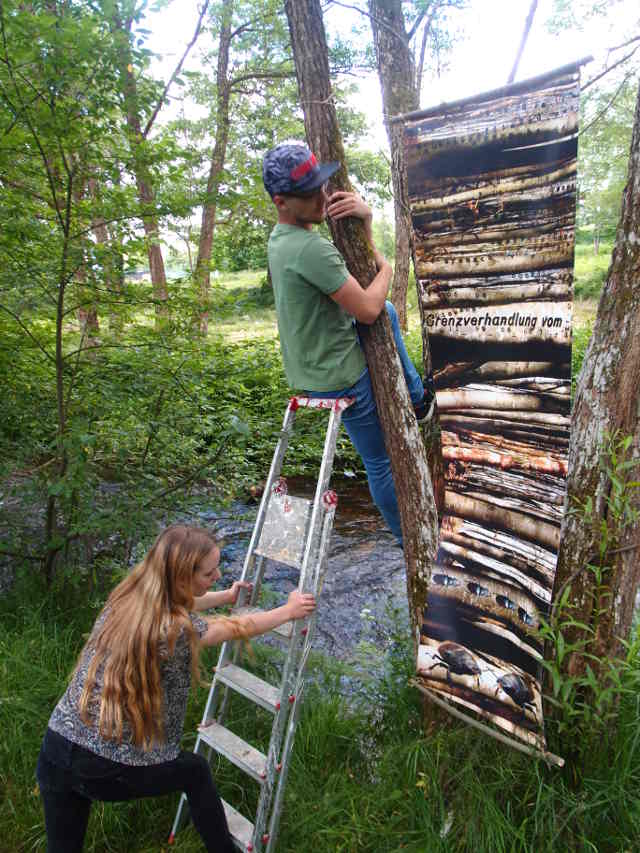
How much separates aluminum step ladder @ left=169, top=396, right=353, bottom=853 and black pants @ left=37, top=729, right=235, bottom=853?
7.3 inches

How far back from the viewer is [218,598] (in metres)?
2.38

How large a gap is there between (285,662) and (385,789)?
0.63m

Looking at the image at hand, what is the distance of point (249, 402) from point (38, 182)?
2.04 m

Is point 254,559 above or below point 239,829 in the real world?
above

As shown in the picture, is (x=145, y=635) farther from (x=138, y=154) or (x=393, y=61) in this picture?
(x=393, y=61)

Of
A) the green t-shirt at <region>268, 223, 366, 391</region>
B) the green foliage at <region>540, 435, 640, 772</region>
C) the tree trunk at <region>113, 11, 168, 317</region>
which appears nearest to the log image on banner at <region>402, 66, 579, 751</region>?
the green foliage at <region>540, 435, 640, 772</region>

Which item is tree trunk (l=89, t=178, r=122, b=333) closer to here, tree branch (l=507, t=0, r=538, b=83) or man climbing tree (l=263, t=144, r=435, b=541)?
man climbing tree (l=263, t=144, r=435, b=541)

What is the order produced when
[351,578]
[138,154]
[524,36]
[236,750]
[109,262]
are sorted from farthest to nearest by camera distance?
[351,578] → [109,262] → [138,154] → [524,36] → [236,750]

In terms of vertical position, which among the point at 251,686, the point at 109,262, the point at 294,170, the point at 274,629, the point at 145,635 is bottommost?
the point at 251,686

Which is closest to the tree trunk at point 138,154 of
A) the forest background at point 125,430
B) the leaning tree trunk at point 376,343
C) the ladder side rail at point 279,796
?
the forest background at point 125,430

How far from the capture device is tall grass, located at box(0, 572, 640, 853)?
2.00 meters

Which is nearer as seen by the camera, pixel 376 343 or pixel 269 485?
pixel 376 343

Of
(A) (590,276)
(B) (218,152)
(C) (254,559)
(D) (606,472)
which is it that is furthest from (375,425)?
(A) (590,276)

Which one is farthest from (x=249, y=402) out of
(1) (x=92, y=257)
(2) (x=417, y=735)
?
(2) (x=417, y=735)
